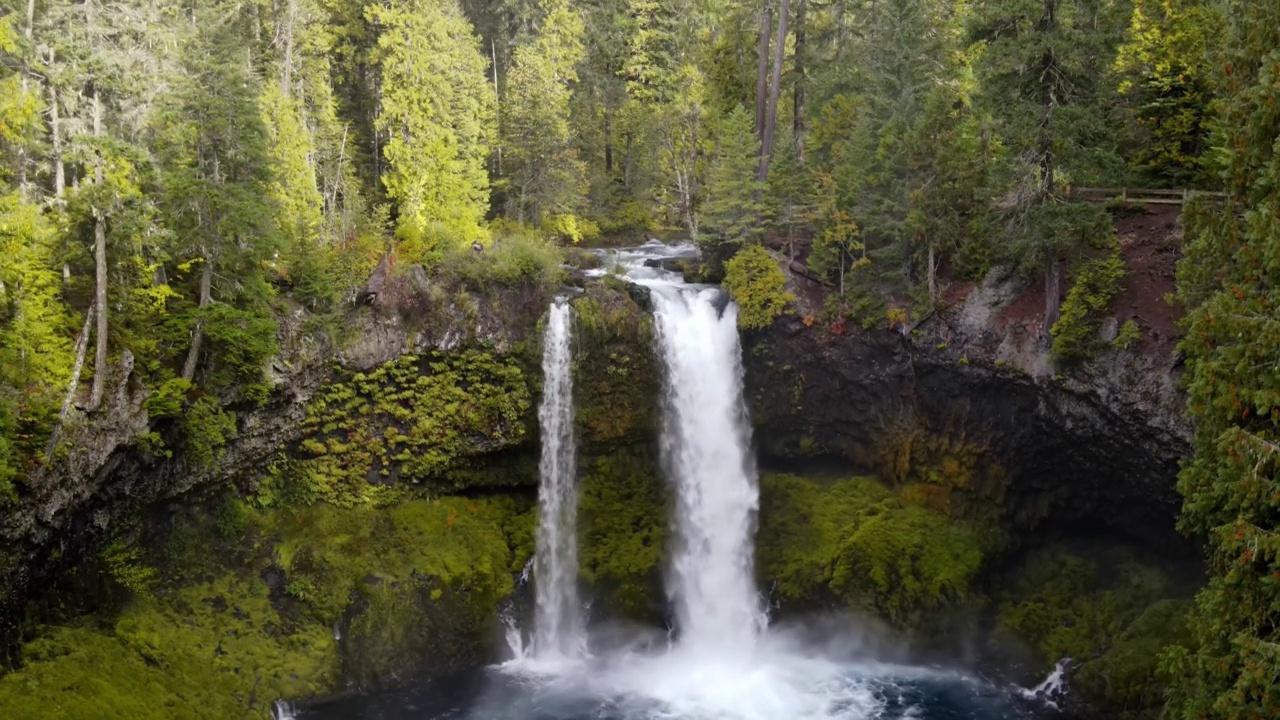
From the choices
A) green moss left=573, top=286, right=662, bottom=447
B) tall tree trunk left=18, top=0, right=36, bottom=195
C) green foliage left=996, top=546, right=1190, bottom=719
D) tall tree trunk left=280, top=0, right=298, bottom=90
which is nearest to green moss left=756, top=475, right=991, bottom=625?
green foliage left=996, top=546, right=1190, bottom=719

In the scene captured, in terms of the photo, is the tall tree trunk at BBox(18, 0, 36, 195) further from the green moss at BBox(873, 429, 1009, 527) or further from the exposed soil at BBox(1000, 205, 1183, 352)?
the exposed soil at BBox(1000, 205, 1183, 352)

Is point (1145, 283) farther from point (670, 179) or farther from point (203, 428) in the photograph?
point (203, 428)

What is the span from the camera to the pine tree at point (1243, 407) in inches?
367

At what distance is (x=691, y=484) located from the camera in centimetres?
2234

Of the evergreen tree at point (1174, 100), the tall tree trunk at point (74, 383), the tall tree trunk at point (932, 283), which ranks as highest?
the evergreen tree at point (1174, 100)

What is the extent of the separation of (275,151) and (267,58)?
8242 millimetres

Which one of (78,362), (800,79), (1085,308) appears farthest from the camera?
(800,79)

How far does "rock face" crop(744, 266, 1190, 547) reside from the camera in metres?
17.9

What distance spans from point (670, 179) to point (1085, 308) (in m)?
18.4

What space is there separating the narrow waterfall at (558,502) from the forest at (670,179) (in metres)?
2.51

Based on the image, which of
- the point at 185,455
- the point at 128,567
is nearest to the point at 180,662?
the point at 128,567

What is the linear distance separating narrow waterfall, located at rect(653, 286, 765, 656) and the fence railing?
9.49m

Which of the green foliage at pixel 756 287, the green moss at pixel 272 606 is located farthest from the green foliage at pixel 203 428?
the green foliage at pixel 756 287

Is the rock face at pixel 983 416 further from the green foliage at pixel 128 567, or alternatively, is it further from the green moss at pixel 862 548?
the green foliage at pixel 128 567
